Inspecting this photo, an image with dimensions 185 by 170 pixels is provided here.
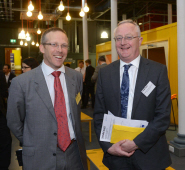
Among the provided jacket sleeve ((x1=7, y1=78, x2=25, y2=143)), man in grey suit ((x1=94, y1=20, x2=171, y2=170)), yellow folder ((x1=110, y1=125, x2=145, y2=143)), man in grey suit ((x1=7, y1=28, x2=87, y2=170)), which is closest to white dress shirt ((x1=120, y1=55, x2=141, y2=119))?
man in grey suit ((x1=94, y1=20, x2=171, y2=170))

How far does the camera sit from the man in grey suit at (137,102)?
1.62 metres

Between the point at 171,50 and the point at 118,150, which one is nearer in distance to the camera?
the point at 118,150

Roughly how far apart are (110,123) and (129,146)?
8.6 inches

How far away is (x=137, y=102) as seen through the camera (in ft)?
5.38


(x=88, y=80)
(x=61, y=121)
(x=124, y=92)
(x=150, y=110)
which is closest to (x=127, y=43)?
(x=124, y=92)

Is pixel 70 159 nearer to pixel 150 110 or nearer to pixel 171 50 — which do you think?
pixel 150 110

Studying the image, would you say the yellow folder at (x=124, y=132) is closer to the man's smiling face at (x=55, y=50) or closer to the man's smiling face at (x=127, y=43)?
the man's smiling face at (x=127, y=43)

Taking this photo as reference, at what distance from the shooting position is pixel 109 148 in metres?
1.69

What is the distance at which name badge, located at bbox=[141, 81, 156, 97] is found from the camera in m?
1.65

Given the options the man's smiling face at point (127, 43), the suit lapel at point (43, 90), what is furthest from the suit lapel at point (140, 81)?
the suit lapel at point (43, 90)

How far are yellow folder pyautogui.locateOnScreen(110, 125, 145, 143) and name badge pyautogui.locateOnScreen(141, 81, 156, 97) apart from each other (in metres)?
0.26

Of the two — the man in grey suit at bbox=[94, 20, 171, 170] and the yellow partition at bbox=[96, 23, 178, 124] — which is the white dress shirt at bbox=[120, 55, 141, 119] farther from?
the yellow partition at bbox=[96, 23, 178, 124]

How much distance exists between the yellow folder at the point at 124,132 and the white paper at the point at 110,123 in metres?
0.03

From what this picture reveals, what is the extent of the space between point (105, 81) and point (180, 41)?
8.69 feet
